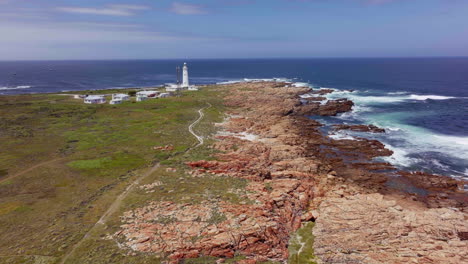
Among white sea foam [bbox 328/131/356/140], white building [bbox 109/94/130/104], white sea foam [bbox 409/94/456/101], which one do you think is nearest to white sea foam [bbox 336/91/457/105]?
white sea foam [bbox 409/94/456/101]

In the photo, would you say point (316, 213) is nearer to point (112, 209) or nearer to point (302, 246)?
point (302, 246)

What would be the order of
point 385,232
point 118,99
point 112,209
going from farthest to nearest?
point 118,99 < point 112,209 < point 385,232

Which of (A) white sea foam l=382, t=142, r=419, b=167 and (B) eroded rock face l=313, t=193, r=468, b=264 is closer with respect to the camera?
(B) eroded rock face l=313, t=193, r=468, b=264

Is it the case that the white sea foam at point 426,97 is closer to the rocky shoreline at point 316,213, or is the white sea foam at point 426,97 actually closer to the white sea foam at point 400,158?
→ the white sea foam at point 400,158

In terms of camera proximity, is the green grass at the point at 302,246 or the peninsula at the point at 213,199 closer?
the peninsula at the point at 213,199

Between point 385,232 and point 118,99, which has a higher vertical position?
point 118,99

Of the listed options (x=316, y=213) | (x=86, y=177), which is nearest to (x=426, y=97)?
(x=316, y=213)

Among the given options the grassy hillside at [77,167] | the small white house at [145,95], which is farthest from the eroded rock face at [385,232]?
the small white house at [145,95]

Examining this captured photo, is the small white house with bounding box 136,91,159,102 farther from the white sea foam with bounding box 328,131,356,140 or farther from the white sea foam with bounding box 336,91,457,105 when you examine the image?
the white sea foam with bounding box 336,91,457,105

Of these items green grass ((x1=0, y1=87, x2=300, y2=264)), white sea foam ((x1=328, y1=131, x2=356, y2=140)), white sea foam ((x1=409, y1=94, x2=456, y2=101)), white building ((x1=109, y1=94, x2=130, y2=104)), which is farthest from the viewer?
white sea foam ((x1=409, y1=94, x2=456, y2=101))

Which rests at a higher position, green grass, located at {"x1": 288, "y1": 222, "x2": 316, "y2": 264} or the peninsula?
the peninsula
